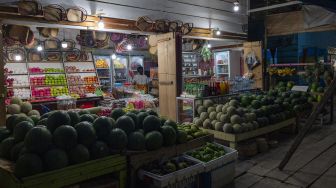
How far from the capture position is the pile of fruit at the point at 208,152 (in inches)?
156

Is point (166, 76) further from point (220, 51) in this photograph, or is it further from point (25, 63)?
point (220, 51)

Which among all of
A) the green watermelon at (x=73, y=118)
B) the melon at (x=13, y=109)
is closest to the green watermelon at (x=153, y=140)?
the green watermelon at (x=73, y=118)

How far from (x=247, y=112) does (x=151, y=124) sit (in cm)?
286

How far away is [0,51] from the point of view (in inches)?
193

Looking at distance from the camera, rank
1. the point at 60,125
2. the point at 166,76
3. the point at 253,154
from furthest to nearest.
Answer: the point at 166,76
the point at 253,154
the point at 60,125

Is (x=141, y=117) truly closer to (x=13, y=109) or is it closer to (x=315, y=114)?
(x=315, y=114)

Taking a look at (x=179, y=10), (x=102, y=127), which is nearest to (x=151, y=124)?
(x=102, y=127)

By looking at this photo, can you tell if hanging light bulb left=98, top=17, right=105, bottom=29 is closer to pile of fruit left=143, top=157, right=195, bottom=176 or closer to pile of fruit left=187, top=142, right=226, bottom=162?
pile of fruit left=187, top=142, right=226, bottom=162

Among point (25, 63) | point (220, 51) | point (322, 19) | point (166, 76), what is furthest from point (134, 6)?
point (220, 51)

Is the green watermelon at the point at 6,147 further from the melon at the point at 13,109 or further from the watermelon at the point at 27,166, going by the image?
the melon at the point at 13,109

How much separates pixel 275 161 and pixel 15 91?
7.09 meters

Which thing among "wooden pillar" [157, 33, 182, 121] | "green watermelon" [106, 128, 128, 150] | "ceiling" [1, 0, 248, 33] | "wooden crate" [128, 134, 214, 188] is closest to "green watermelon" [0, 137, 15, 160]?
"green watermelon" [106, 128, 128, 150]

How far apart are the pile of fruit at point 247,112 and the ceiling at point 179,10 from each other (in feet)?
9.63

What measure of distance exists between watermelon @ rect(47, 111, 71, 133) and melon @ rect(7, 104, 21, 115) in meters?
2.70
